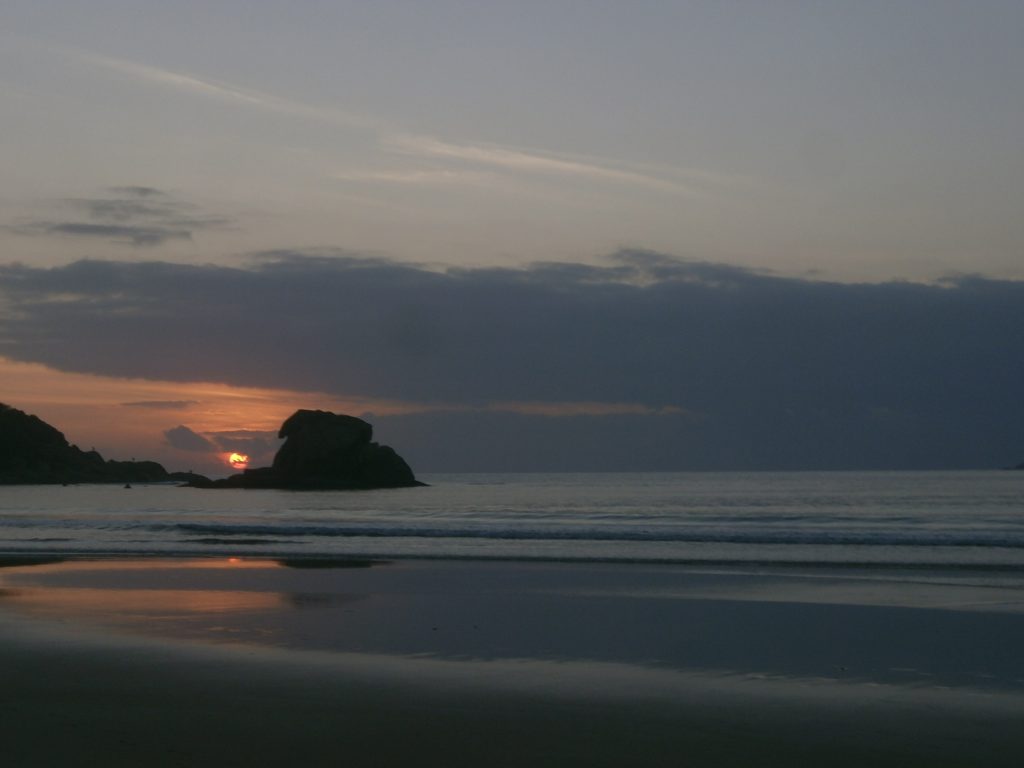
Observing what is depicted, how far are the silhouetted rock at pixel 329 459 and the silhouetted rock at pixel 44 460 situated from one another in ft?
201

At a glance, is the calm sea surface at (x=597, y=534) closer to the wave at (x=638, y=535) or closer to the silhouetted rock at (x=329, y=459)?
the wave at (x=638, y=535)

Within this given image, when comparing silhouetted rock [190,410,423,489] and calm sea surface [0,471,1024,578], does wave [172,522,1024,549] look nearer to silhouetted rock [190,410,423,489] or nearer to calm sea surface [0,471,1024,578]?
calm sea surface [0,471,1024,578]

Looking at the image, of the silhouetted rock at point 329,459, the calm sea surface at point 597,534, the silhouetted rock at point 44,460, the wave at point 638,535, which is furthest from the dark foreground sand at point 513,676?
the silhouetted rock at point 44,460

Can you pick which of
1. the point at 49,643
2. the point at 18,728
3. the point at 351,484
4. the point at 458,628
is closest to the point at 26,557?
the point at 49,643

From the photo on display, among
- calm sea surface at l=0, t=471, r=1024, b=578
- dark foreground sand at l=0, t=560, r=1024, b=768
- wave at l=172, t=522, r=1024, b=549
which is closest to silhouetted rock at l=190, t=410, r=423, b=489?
calm sea surface at l=0, t=471, r=1024, b=578

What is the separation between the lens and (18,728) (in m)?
8.62

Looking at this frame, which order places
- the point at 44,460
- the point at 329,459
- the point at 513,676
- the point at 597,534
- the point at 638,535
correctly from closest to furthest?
the point at 513,676
the point at 638,535
the point at 597,534
the point at 329,459
the point at 44,460

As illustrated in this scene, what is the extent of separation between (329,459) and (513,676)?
284ft

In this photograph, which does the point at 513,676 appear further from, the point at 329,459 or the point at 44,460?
the point at 44,460

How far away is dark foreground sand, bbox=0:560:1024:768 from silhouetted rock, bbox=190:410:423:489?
7712 cm

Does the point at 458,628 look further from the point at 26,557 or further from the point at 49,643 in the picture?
the point at 26,557

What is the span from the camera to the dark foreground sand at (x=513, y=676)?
26.6 feet

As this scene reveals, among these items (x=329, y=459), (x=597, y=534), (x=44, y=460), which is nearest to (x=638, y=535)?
(x=597, y=534)

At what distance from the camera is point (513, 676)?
10711 mm
